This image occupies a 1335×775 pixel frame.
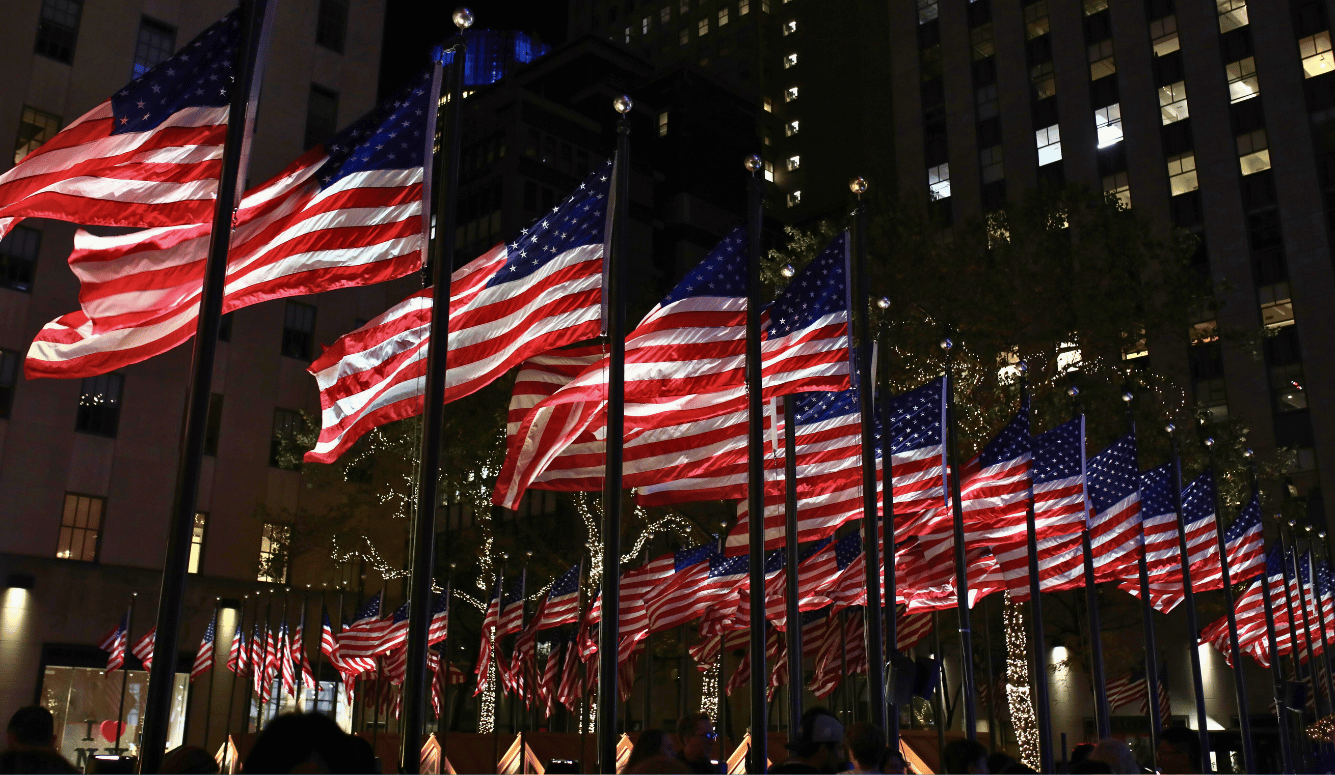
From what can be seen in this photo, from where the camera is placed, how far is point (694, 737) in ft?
39.4

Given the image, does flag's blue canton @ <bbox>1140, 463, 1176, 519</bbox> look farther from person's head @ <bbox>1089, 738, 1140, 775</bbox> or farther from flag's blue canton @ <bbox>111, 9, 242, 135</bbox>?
flag's blue canton @ <bbox>111, 9, 242, 135</bbox>

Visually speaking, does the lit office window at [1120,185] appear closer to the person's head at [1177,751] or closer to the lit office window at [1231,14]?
the lit office window at [1231,14]

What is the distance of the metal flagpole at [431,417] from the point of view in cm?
1032

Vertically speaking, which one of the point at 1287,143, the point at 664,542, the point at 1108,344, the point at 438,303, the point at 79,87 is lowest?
A: the point at 438,303

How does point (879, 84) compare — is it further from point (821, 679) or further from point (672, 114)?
point (821, 679)

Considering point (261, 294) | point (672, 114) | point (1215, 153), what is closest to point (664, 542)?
point (1215, 153)

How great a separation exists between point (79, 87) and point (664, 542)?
97.2 ft

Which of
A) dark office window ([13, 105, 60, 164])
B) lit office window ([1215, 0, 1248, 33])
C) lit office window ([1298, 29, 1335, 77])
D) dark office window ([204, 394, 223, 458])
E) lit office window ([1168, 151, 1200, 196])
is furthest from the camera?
lit office window ([1215, 0, 1248, 33])

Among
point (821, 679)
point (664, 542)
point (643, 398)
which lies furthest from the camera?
point (664, 542)

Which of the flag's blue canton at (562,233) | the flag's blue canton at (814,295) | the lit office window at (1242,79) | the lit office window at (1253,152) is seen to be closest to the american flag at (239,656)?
the flag's blue canton at (814,295)

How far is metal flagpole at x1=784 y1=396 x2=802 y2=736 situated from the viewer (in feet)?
55.0

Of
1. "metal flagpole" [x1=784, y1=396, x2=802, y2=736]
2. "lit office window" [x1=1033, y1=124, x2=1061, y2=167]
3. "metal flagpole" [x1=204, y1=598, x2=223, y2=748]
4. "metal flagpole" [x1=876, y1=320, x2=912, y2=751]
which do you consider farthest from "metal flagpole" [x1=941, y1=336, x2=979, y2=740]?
"lit office window" [x1=1033, y1=124, x2=1061, y2=167]

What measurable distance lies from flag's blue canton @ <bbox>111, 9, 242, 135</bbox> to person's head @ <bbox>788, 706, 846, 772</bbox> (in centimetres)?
805

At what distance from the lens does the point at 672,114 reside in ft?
398
